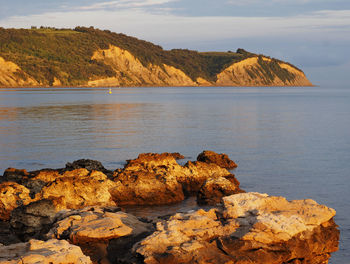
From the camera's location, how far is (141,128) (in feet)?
127

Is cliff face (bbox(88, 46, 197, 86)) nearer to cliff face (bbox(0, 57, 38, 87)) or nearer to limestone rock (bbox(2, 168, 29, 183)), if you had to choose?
cliff face (bbox(0, 57, 38, 87))

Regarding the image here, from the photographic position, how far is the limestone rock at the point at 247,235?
31.2 feet

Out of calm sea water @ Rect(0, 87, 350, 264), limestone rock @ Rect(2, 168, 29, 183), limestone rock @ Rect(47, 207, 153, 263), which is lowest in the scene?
calm sea water @ Rect(0, 87, 350, 264)

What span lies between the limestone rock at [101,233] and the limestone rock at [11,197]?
299 centimetres

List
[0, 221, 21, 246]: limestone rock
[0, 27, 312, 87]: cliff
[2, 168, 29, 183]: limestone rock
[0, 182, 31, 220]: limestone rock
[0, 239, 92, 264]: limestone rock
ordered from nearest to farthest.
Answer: [0, 239, 92, 264]: limestone rock
[0, 221, 21, 246]: limestone rock
[0, 182, 31, 220]: limestone rock
[2, 168, 29, 183]: limestone rock
[0, 27, 312, 87]: cliff

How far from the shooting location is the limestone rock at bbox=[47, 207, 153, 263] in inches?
403

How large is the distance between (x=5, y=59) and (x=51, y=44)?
38616 millimetres

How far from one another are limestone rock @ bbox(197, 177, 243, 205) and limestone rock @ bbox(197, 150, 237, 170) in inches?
194

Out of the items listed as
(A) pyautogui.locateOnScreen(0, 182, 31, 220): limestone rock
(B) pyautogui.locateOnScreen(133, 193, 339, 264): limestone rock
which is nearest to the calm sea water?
(B) pyautogui.locateOnScreen(133, 193, 339, 264): limestone rock

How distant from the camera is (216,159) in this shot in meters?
22.0

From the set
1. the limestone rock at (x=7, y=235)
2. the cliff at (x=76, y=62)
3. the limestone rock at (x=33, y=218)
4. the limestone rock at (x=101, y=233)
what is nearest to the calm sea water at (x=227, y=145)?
the limestone rock at (x=101, y=233)

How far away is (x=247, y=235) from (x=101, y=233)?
3.12 metres

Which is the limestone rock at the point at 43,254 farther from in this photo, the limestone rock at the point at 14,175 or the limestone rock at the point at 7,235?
the limestone rock at the point at 14,175

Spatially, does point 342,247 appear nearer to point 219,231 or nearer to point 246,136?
point 219,231
